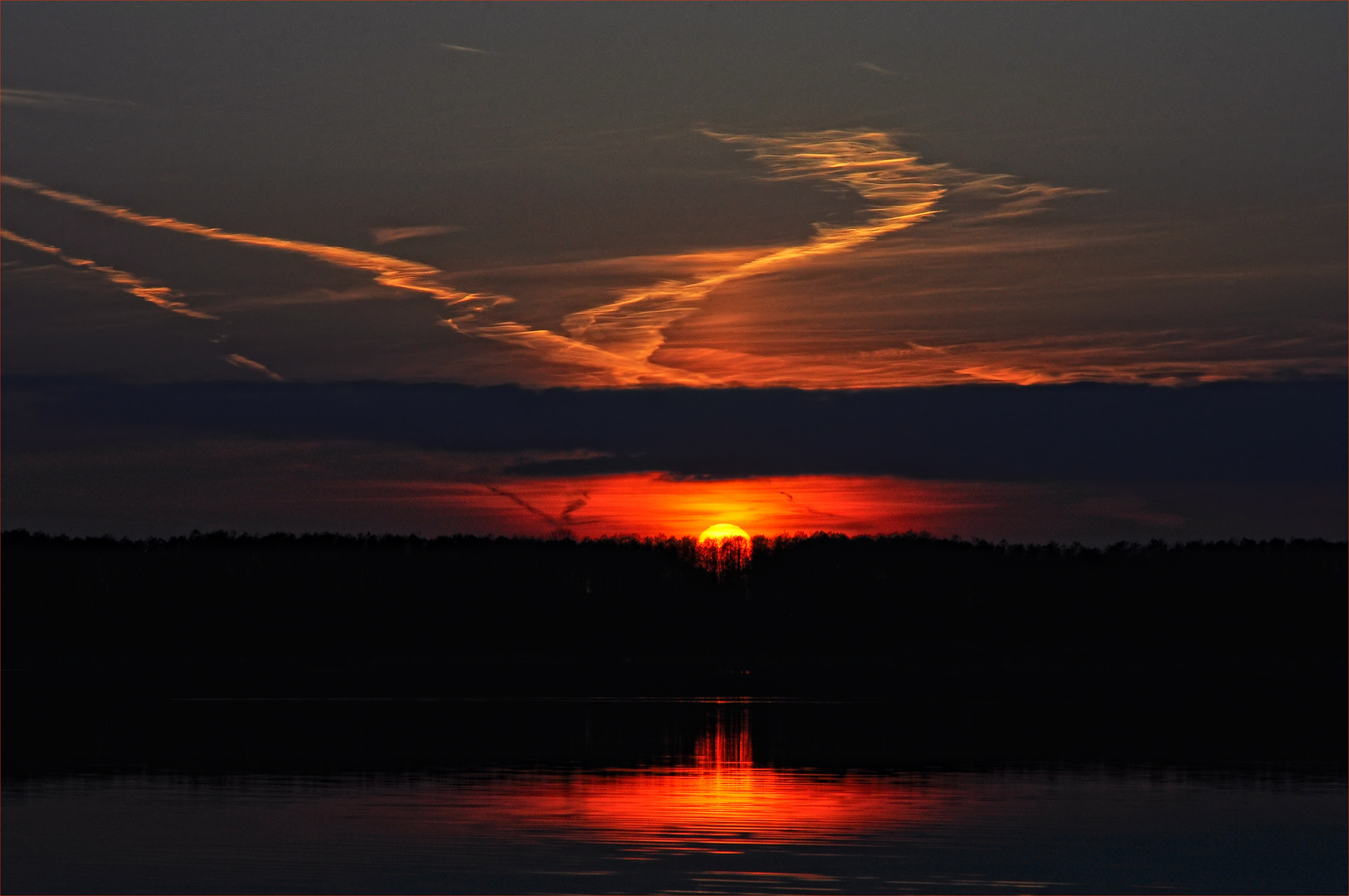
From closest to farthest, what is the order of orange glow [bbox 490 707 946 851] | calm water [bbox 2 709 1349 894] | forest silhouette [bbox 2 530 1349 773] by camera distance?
1. calm water [bbox 2 709 1349 894]
2. orange glow [bbox 490 707 946 851]
3. forest silhouette [bbox 2 530 1349 773]

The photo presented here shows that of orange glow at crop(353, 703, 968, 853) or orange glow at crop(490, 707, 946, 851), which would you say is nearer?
orange glow at crop(490, 707, 946, 851)

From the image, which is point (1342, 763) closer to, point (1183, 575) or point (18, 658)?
point (18, 658)

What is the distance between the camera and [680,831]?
3403 cm

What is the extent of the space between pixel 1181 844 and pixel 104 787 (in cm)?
2380

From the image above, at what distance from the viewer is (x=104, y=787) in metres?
41.2

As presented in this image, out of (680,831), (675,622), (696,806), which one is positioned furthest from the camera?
(675,622)

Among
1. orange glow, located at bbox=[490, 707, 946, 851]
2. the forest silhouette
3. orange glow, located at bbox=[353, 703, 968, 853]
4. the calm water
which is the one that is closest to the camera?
the calm water

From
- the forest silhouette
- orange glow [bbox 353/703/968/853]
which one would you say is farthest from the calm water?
the forest silhouette

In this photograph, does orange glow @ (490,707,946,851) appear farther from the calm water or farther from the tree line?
the tree line

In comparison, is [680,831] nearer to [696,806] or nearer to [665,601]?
[696,806]

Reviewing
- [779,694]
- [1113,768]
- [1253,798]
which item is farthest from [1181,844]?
[779,694]

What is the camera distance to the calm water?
29.6m

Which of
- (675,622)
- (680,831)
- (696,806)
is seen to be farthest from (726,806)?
(675,622)

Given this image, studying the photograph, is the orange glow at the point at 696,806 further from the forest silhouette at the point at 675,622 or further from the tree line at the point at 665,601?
the tree line at the point at 665,601
